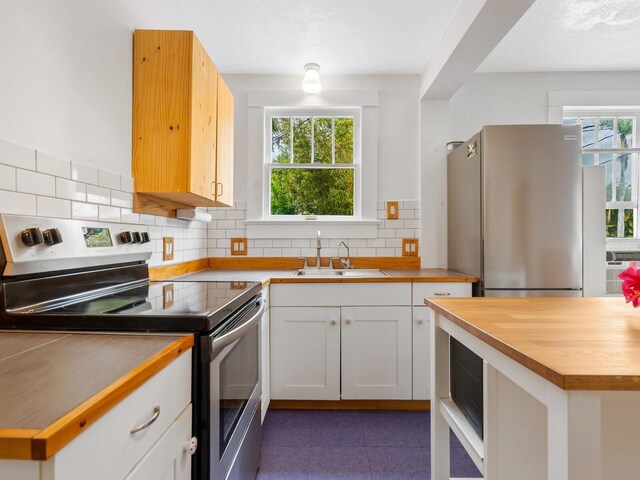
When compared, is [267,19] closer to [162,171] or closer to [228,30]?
[228,30]

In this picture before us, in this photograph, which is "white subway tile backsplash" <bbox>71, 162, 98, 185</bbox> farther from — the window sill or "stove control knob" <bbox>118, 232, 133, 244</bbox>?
the window sill

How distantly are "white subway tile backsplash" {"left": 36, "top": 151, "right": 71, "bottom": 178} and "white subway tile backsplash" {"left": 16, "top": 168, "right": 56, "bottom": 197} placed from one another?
22 mm

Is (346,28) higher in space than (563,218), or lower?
higher

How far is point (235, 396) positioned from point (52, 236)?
785 mm

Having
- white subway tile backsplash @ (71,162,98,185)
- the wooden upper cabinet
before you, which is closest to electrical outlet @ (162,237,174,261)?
the wooden upper cabinet

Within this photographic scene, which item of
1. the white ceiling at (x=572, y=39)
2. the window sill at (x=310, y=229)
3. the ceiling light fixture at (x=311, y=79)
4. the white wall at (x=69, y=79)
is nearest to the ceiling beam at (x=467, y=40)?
the white ceiling at (x=572, y=39)

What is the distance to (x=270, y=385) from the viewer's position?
89.0 inches

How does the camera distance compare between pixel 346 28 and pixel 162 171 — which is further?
pixel 346 28

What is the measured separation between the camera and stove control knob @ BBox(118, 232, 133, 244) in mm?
1525

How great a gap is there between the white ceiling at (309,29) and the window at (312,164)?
364mm

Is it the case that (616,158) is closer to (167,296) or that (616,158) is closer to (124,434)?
(167,296)

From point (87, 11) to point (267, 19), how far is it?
1084mm

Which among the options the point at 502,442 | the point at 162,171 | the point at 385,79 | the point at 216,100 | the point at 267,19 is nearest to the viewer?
the point at 502,442

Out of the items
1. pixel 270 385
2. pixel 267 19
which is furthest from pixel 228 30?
pixel 270 385
